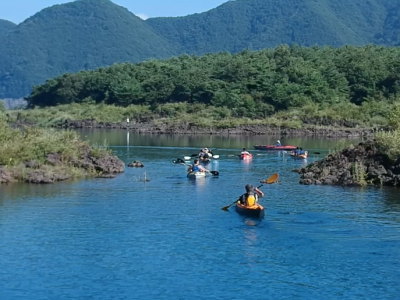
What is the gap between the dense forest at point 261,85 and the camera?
130 m

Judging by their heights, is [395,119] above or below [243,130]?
above

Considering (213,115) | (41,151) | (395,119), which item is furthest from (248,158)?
(213,115)

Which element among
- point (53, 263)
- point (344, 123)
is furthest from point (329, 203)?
point (344, 123)

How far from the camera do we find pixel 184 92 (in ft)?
473

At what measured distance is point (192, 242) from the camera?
115 ft

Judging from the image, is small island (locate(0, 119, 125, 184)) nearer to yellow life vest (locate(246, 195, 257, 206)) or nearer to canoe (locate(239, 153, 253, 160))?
canoe (locate(239, 153, 253, 160))

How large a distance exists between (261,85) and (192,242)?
10481 centimetres

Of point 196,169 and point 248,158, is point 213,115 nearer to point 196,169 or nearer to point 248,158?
point 248,158

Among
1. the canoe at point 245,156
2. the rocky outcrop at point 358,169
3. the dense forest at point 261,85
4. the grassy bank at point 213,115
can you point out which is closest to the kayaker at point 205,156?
the canoe at point 245,156

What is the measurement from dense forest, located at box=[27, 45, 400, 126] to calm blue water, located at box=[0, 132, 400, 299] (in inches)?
2896

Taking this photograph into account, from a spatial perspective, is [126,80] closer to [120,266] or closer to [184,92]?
[184,92]

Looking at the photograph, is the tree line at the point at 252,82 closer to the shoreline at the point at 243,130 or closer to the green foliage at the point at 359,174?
the shoreline at the point at 243,130

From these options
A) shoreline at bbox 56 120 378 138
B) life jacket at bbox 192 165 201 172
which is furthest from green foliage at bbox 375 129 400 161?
shoreline at bbox 56 120 378 138

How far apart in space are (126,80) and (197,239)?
12475 centimetres
